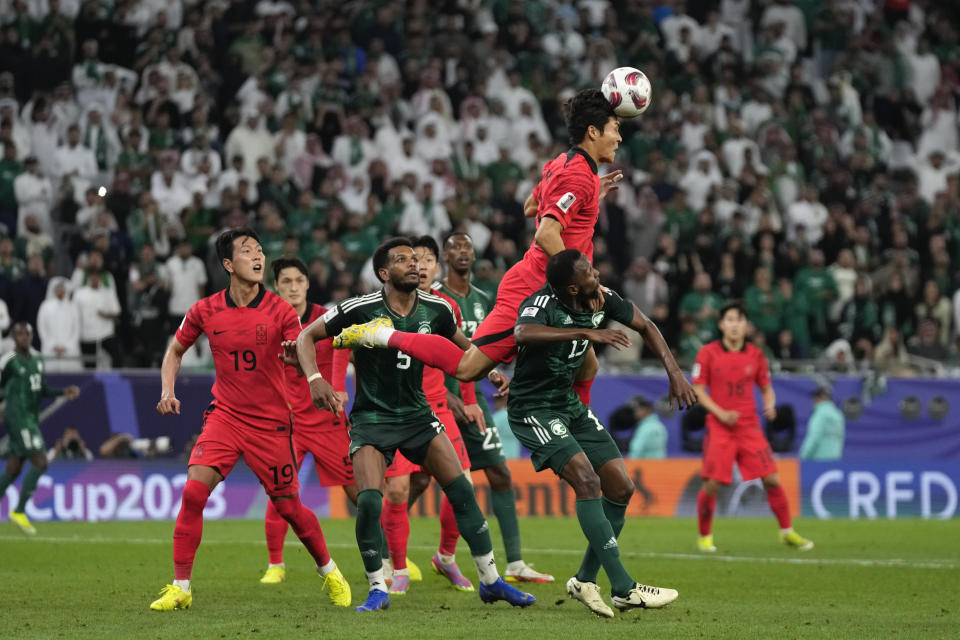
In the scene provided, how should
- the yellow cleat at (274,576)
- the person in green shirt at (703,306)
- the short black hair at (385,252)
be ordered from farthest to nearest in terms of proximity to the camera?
the person in green shirt at (703,306) < the yellow cleat at (274,576) < the short black hair at (385,252)

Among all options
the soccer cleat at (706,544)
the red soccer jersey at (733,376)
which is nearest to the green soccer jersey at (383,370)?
the soccer cleat at (706,544)

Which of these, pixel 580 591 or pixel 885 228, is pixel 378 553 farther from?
pixel 885 228

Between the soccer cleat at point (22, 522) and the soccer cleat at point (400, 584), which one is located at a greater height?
the soccer cleat at point (400, 584)

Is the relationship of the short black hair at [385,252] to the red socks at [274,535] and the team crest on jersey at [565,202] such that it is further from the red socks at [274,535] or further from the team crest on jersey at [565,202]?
the red socks at [274,535]

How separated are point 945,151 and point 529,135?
884 cm

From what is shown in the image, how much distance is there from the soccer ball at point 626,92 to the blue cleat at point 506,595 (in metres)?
3.44

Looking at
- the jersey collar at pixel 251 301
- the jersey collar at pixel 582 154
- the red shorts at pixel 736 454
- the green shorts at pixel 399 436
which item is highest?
the jersey collar at pixel 582 154

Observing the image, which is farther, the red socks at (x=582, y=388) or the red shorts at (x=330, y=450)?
the red shorts at (x=330, y=450)

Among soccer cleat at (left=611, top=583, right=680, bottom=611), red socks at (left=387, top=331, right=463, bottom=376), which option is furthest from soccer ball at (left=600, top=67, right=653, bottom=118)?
soccer cleat at (left=611, top=583, right=680, bottom=611)

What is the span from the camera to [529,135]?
25.4 m

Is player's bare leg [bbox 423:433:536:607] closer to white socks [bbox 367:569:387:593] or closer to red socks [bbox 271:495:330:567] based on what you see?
white socks [bbox 367:569:387:593]

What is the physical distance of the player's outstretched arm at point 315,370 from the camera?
9602mm

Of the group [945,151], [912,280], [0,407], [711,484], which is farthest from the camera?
[945,151]

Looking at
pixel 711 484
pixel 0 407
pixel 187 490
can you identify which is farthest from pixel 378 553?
pixel 0 407
